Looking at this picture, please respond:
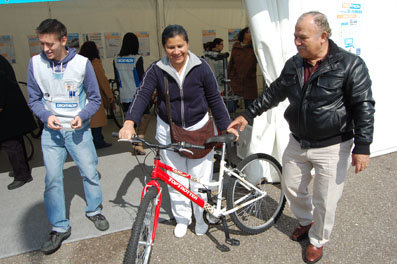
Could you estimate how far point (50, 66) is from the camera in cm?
241

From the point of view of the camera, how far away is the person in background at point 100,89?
15.6 feet

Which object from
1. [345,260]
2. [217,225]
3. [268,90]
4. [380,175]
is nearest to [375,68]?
[380,175]

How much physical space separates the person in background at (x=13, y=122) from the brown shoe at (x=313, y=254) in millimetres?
3649

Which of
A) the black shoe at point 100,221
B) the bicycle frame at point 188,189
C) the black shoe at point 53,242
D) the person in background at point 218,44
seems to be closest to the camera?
the bicycle frame at point 188,189

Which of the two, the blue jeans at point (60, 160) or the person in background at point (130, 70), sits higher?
the person in background at point (130, 70)

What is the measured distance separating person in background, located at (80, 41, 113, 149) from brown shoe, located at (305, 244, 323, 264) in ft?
12.6

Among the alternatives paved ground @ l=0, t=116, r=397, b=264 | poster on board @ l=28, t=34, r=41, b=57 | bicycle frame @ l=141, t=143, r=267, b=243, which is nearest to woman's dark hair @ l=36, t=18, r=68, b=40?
bicycle frame @ l=141, t=143, r=267, b=243

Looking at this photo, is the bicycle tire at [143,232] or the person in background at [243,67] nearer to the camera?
the bicycle tire at [143,232]

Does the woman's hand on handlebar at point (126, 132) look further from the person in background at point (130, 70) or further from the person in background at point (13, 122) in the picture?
the person in background at point (130, 70)

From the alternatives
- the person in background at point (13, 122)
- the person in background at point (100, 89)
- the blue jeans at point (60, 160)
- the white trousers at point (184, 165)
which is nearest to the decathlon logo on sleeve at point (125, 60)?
the person in background at point (100, 89)

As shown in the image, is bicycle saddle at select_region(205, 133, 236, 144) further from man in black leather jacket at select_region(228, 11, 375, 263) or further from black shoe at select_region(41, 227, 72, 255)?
black shoe at select_region(41, 227, 72, 255)

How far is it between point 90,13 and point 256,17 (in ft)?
16.6

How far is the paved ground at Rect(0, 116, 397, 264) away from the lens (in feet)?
8.15

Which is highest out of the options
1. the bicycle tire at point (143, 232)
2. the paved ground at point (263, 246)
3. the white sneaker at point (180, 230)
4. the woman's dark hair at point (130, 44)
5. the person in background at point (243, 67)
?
the woman's dark hair at point (130, 44)
